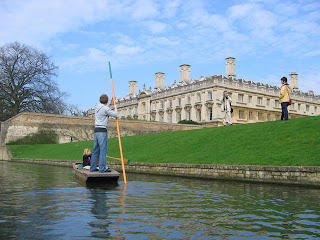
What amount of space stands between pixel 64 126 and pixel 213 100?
26.7 metres

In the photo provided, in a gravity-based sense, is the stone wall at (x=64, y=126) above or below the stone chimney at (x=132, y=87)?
below

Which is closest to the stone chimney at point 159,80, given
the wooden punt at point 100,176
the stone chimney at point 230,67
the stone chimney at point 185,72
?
the stone chimney at point 185,72

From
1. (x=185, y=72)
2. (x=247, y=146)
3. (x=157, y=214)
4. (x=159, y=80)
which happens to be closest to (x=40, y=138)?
(x=247, y=146)

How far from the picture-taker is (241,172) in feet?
39.3

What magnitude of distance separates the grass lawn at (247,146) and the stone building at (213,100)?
4168 cm

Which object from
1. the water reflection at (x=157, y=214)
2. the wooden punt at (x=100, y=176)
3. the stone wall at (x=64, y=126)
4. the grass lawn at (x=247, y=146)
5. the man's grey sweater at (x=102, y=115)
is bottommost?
the water reflection at (x=157, y=214)

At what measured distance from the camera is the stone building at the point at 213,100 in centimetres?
6259

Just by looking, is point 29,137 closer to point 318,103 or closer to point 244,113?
point 244,113

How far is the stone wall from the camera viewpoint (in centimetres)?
4169

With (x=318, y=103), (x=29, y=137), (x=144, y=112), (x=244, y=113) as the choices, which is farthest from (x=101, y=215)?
(x=318, y=103)

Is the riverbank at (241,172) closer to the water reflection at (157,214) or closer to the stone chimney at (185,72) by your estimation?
the water reflection at (157,214)

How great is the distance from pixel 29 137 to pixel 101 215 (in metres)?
39.5

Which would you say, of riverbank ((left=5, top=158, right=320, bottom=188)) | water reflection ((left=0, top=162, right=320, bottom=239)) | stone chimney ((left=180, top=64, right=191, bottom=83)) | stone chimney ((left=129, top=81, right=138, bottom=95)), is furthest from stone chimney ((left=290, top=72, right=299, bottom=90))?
water reflection ((left=0, top=162, right=320, bottom=239))

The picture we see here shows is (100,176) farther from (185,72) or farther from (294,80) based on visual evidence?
(294,80)
